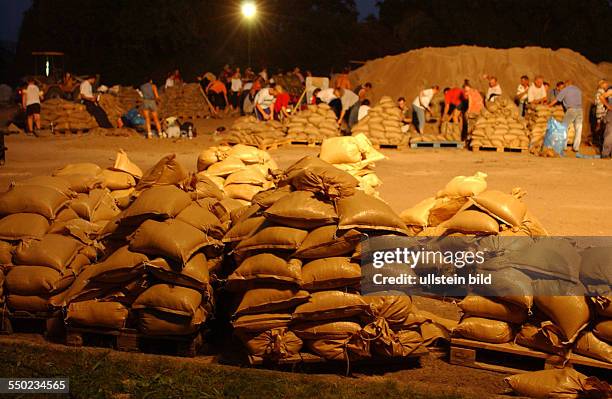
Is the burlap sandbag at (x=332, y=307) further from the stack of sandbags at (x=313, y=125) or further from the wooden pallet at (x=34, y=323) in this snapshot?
the stack of sandbags at (x=313, y=125)

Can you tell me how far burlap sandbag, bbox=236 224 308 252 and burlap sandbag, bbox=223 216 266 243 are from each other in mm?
132

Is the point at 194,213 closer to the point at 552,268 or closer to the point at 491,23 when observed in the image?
the point at 552,268

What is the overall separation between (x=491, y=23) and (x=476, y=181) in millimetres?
35828

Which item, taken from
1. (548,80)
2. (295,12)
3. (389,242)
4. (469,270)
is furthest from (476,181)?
(295,12)

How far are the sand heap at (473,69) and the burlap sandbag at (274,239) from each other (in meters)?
17.1

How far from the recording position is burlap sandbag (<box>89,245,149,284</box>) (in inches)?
221

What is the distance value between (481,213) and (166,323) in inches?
108

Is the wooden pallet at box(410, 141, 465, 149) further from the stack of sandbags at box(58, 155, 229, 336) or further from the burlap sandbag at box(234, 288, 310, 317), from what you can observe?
the burlap sandbag at box(234, 288, 310, 317)

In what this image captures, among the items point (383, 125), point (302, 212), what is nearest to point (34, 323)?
point (302, 212)

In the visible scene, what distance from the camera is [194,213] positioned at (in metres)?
6.02

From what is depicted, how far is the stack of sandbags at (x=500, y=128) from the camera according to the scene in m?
17.9

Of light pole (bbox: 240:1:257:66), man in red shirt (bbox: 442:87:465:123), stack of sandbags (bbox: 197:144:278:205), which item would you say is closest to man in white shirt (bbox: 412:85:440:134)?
man in red shirt (bbox: 442:87:465:123)

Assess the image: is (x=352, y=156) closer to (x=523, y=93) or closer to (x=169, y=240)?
(x=169, y=240)

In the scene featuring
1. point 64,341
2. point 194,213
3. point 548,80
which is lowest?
point 64,341
